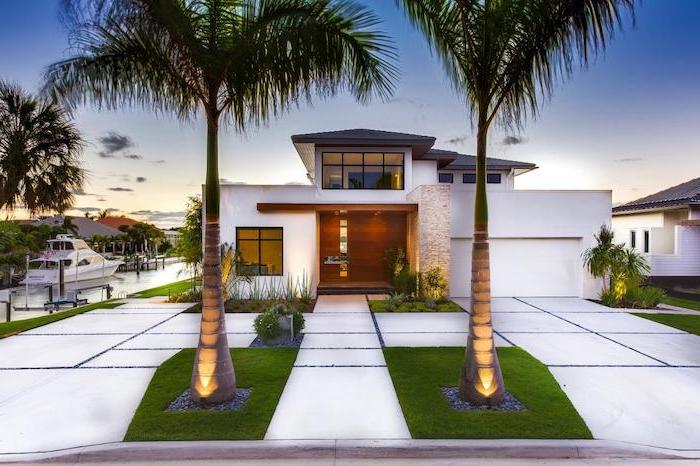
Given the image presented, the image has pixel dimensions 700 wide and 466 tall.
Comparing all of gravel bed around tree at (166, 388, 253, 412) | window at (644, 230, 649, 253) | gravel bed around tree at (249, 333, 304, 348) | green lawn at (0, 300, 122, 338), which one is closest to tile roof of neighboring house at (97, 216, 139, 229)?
green lawn at (0, 300, 122, 338)

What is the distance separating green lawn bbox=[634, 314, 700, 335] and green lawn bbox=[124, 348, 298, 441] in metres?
10.0

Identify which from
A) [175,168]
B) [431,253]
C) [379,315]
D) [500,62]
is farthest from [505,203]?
[175,168]

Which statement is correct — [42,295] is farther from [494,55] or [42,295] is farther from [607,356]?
[607,356]

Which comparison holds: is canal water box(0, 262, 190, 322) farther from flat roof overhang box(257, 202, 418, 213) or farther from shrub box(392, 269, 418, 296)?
shrub box(392, 269, 418, 296)

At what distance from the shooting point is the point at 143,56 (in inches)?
196

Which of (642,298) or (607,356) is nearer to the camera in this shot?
(607,356)

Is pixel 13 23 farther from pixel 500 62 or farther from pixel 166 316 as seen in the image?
pixel 500 62

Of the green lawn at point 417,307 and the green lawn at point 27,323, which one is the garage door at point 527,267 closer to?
the green lawn at point 417,307

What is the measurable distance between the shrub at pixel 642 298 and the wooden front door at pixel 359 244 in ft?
28.3

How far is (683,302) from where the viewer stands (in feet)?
45.0

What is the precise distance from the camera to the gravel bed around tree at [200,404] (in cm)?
489

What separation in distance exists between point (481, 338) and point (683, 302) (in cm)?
1383

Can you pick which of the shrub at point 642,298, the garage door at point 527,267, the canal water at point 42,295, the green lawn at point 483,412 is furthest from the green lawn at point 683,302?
the canal water at point 42,295

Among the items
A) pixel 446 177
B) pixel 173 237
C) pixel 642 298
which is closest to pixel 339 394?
pixel 642 298
